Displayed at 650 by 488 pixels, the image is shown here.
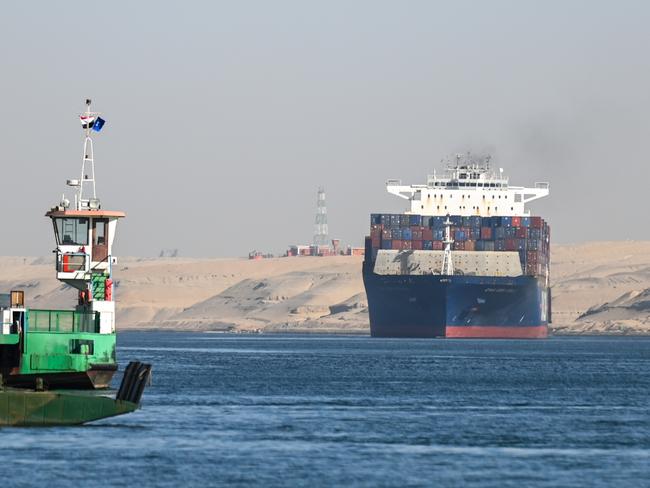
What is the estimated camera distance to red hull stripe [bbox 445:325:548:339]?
185m

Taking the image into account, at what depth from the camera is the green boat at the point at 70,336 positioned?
52781 mm

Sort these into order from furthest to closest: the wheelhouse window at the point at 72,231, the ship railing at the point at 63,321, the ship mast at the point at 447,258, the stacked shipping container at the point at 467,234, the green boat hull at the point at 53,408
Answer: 1. the stacked shipping container at the point at 467,234
2. the ship mast at the point at 447,258
3. the wheelhouse window at the point at 72,231
4. the ship railing at the point at 63,321
5. the green boat hull at the point at 53,408

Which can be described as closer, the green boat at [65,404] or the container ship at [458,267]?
the green boat at [65,404]

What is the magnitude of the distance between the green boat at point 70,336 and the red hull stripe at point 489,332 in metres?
124

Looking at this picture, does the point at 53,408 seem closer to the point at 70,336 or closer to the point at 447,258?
→ the point at 70,336

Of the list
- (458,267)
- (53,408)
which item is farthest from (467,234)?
(53,408)

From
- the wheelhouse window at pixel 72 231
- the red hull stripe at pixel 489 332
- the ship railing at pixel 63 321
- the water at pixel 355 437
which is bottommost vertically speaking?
the water at pixel 355 437

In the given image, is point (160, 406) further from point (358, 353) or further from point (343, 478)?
point (358, 353)

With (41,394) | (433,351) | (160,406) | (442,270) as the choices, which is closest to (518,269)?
(442,270)

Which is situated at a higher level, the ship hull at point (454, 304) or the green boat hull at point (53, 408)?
the ship hull at point (454, 304)

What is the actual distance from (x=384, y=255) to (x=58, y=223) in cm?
13260

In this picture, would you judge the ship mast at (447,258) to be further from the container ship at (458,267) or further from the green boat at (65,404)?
the green boat at (65,404)

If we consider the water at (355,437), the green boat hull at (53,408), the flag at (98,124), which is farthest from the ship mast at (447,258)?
the green boat hull at (53,408)

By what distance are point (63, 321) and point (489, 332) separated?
432 feet
